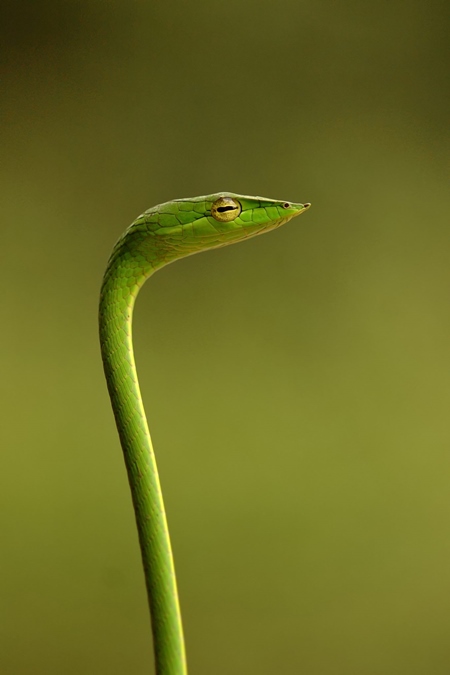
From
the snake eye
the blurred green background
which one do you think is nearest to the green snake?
the snake eye

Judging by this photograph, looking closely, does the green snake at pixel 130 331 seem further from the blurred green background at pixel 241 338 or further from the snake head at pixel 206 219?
the blurred green background at pixel 241 338

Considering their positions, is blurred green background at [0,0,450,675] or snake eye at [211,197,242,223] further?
blurred green background at [0,0,450,675]

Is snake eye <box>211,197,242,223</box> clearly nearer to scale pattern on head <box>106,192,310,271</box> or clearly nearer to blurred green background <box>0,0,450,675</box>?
scale pattern on head <box>106,192,310,271</box>

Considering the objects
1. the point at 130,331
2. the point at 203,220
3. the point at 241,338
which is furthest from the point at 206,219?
the point at 241,338

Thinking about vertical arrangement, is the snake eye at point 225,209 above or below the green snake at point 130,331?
above

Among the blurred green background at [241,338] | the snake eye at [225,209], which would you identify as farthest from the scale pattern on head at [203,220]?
the blurred green background at [241,338]

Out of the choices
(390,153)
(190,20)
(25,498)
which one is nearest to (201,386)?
(25,498)
